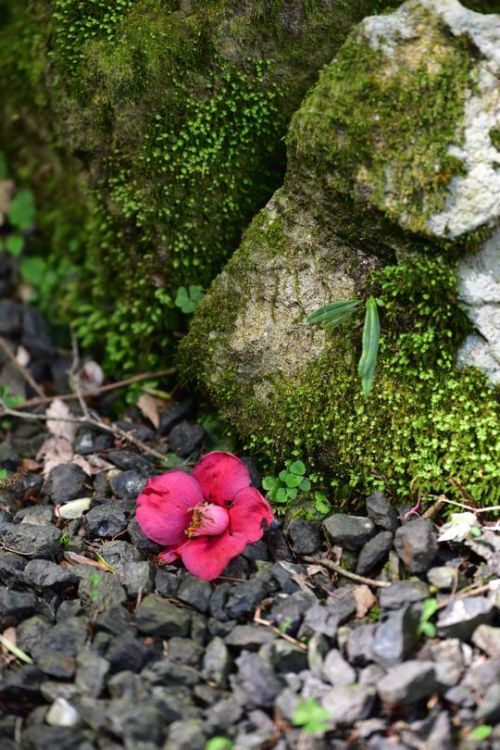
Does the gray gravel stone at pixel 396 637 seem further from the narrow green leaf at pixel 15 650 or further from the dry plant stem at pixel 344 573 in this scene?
the narrow green leaf at pixel 15 650

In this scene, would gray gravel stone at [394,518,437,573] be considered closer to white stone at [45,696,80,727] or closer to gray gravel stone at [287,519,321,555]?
gray gravel stone at [287,519,321,555]

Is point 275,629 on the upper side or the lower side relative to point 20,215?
lower

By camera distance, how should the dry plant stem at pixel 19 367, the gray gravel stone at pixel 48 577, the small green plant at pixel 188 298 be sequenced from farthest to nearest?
the dry plant stem at pixel 19 367 < the small green plant at pixel 188 298 < the gray gravel stone at pixel 48 577

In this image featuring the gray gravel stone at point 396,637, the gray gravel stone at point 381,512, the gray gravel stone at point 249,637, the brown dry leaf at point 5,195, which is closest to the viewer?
the gray gravel stone at point 396,637

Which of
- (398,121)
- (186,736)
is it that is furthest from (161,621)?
(398,121)

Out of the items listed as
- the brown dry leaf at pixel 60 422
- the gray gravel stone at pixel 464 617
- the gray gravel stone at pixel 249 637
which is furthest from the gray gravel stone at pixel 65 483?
the gray gravel stone at pixel 464 617

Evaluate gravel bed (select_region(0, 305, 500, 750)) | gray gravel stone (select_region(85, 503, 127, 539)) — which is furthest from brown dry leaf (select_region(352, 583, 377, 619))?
gray gravel stone (select_region(85, 503, 127, 539))

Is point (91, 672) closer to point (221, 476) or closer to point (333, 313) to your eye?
point (221, 476)

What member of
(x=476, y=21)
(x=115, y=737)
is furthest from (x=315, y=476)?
(x=476, y=21)
